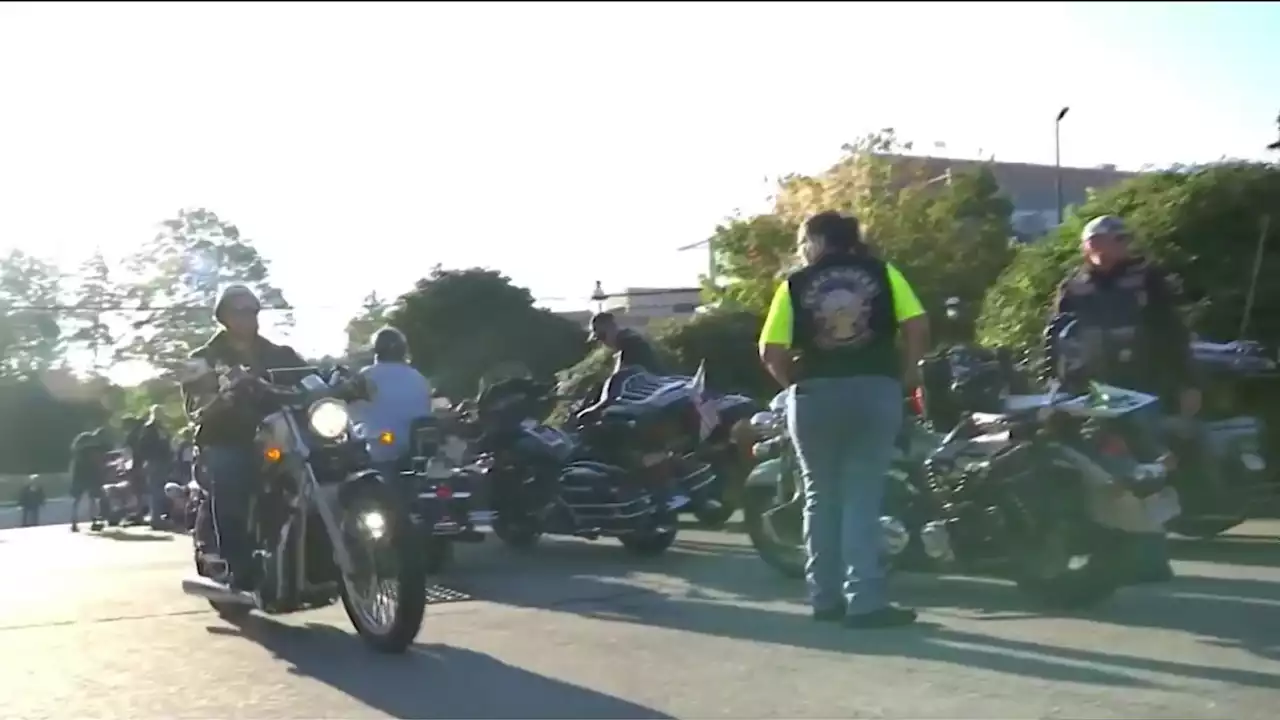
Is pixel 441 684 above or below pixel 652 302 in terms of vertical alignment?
below

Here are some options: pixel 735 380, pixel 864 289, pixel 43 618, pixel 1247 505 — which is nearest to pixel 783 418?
pixel 864 289

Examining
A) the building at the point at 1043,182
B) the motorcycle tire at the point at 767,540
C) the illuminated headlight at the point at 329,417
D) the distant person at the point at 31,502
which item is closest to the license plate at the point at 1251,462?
the motorcycle tire at the point at 767,540

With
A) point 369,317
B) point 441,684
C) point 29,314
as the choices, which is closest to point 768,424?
point 441,684

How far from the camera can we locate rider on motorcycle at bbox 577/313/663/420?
1155 cm

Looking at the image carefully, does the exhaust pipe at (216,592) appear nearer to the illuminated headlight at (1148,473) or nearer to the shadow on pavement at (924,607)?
the shadow on pavement at (924,607)

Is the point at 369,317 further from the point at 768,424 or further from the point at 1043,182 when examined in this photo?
the point at 1043,182

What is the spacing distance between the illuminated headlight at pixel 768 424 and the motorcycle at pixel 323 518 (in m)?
2.72

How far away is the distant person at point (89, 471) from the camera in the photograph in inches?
989

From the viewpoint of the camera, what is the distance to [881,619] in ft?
23.6

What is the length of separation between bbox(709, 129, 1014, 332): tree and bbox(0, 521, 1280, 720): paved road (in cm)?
1798

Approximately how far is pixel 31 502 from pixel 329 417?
2719 cm

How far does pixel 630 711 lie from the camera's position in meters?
5.80

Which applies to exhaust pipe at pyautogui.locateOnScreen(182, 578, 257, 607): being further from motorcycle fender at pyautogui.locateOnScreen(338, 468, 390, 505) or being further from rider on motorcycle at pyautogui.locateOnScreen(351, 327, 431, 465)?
rider on motorcycle at pyautogui.locateOnScreen(351, 327, 431, 465)

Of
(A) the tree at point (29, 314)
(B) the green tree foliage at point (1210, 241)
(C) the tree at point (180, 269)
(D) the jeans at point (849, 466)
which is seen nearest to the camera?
(D) the jeans at point (849, 466)
